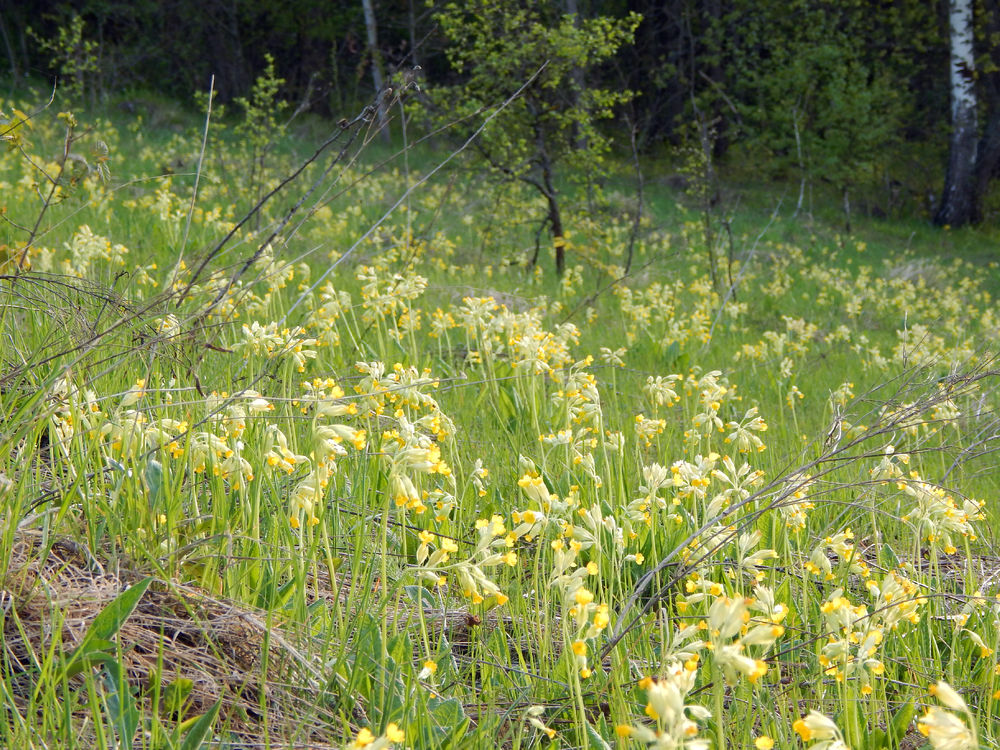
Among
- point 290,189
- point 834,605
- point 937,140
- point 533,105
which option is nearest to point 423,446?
point 834,605

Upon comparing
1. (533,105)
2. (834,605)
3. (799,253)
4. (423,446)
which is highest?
(533,105)

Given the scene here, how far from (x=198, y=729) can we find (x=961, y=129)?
1924 cm

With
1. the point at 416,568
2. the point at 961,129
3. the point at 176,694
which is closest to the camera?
the point at 176,694

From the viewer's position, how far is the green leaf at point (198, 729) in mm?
1460

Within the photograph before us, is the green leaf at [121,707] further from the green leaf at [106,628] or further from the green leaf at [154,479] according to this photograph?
the green leaf at [154,479]

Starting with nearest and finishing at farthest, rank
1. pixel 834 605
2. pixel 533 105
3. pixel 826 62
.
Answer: pixel 834 605
pixel 533 105
pixel 826 62

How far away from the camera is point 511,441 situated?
10.5 feet

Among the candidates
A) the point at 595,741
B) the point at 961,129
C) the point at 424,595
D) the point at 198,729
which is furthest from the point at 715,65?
the point at 198,729

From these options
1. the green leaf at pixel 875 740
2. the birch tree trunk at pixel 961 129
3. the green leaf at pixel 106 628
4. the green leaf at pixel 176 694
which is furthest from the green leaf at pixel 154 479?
the birch tree trunk at pixel 961 129

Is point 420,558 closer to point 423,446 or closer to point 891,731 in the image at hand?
point 423,446

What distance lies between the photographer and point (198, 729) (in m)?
1.48

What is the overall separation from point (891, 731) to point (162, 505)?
169cm

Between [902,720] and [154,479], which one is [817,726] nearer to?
[902,720]

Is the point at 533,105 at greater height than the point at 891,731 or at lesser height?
greater
